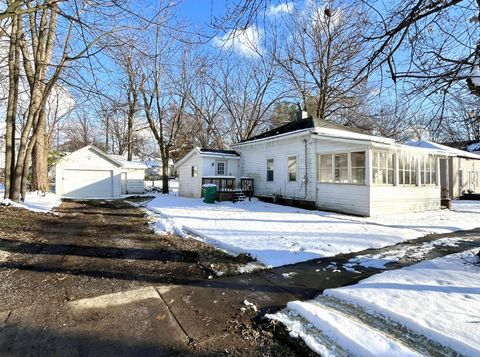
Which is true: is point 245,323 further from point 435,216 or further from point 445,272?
point 435,216

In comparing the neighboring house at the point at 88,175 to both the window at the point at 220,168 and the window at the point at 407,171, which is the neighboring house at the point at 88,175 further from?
the window at the point at 407,171

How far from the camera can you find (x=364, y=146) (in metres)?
11.1

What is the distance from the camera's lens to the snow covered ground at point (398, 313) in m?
2.56

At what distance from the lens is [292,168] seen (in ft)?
49.8

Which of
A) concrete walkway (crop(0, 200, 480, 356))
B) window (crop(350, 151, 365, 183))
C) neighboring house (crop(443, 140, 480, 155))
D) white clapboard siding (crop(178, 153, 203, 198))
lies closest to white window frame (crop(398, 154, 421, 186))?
window (crop(350, 151, 365, 183))

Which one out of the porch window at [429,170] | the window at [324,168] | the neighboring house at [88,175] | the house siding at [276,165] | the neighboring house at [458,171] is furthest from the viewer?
the neighboring house at [88,175]

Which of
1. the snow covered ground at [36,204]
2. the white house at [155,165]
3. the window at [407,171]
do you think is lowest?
the snow covered ground at [36,204]

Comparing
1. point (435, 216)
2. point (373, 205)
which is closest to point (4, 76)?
point (373, 205)

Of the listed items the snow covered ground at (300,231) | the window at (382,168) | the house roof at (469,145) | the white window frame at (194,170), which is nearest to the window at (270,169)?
the white window frame at (194,170)

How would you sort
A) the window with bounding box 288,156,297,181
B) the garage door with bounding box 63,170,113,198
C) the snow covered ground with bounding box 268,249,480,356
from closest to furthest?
the snow covered ground with bounding box 268,249,480,356, the window with bounding box 288,156,297,181, the garage door with bounding box 63,170,113,198

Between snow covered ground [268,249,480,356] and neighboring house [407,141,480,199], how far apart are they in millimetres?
17783

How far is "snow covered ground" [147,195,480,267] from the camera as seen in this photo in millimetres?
5977

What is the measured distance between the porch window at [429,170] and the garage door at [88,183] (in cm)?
1986

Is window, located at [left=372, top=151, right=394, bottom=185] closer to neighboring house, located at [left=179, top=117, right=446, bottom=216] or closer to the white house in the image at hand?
neighboring house, located at [left=179, top=117, right=446, bottom=216]
